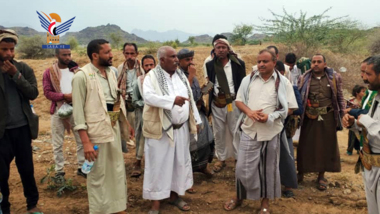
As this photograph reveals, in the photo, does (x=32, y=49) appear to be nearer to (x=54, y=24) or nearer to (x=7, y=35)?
(x=54, y=24)

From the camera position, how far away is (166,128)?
3436mm

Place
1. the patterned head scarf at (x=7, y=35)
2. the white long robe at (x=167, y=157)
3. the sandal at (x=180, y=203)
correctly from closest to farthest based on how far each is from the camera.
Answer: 1. the patterned head scarf at (x=7, y=35)
2. the white long robe at (x=167, y=157)
3. the sandal at (x=180, y=203)

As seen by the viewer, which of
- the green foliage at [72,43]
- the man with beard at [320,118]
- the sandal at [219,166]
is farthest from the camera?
the green foliage at [72,43]

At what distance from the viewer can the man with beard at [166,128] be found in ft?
11.2

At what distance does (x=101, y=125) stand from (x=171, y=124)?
809 millimetres

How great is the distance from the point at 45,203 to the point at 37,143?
320cm

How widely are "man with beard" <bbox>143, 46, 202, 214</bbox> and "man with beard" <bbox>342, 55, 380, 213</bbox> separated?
175 cm

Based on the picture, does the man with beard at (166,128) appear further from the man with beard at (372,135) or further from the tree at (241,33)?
the tree at (241,33)

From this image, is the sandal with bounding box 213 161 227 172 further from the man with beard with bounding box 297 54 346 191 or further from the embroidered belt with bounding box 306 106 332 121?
the embroidered belt with bounding box 306 106 332 121

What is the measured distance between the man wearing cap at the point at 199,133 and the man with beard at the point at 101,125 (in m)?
1.17

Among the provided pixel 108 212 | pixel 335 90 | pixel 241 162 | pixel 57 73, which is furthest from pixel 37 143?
pixel 335 90

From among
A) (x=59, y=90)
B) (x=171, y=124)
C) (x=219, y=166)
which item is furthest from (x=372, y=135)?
(x=59, y=90)

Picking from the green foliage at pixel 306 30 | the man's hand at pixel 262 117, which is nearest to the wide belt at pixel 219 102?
the man's hand at pixel 262 117

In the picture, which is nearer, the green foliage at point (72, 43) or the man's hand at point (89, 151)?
the man's hand at point (89, 151)
